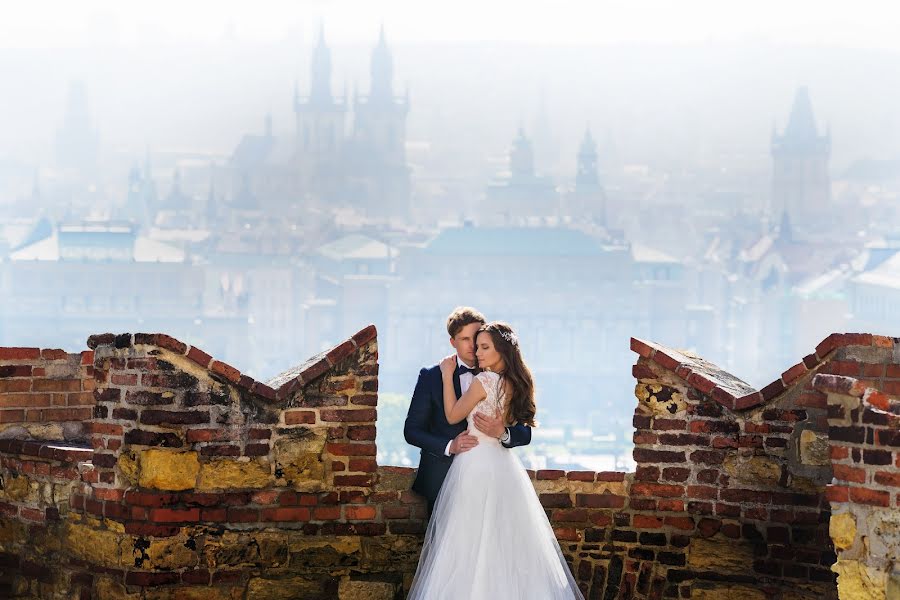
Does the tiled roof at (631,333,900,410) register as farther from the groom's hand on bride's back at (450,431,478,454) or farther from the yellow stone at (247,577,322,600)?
the yellow stone at (247,577,322,600)

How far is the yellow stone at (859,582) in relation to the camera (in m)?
3.94

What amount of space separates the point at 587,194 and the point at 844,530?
135m

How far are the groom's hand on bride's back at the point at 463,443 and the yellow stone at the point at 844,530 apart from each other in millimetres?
1170

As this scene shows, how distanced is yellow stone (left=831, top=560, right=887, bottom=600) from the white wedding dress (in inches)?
37.7

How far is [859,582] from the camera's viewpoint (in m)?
3.98

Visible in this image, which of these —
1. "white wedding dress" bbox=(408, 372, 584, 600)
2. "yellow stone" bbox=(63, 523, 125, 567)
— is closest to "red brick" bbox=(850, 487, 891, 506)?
"white wedding dress" bbox=(408, 372, 584, 600)

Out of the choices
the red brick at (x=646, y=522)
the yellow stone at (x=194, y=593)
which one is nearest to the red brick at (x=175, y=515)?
the yellow stone at (x=194, y=593)

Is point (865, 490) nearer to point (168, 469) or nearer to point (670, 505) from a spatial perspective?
point (670, 505)

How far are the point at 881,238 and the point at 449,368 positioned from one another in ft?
420

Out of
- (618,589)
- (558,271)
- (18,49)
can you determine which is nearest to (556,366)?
(558,271)

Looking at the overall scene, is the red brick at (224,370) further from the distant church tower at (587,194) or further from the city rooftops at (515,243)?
the distant church tower at (587,194)

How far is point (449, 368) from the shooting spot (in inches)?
189

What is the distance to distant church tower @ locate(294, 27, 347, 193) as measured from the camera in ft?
463

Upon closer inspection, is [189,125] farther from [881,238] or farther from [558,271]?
[881,238]
